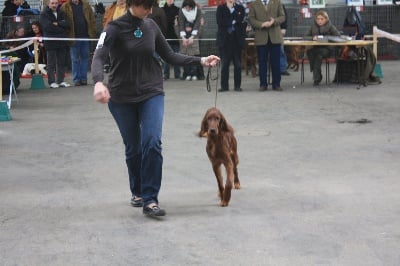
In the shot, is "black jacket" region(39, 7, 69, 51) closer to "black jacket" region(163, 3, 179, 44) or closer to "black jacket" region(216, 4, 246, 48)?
"black jacket" region(163, 3, 179, 44)

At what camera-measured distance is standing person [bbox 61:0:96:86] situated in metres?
18.6

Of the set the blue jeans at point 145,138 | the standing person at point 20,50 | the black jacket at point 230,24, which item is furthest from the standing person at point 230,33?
the blue jeans at point 145,138

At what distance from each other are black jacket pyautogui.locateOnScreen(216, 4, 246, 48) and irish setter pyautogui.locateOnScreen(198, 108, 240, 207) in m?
9.10

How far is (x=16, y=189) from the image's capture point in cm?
840

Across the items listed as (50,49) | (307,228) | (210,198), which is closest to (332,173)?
(210,198)

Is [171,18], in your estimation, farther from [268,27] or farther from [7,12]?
[7,12]

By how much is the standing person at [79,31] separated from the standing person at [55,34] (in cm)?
23

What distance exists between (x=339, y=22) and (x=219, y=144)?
55.7 ft

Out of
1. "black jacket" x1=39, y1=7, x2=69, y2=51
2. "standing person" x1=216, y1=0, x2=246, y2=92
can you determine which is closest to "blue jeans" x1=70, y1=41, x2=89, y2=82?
"black jacket" x1=39, y1=7, x2=69, y2=51

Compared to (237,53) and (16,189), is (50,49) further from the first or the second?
(16,189)

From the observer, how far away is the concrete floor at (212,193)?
610 centimetres

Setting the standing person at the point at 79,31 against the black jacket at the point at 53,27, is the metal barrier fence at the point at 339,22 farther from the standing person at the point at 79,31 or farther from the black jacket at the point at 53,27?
the black jacket at the point at 53,27

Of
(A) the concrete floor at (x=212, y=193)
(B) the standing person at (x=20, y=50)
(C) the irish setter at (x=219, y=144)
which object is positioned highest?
(B) the standing person at (x=20, y=50)

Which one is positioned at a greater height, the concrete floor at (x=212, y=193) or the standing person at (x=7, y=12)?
the standing person at (x=7, y=12)
